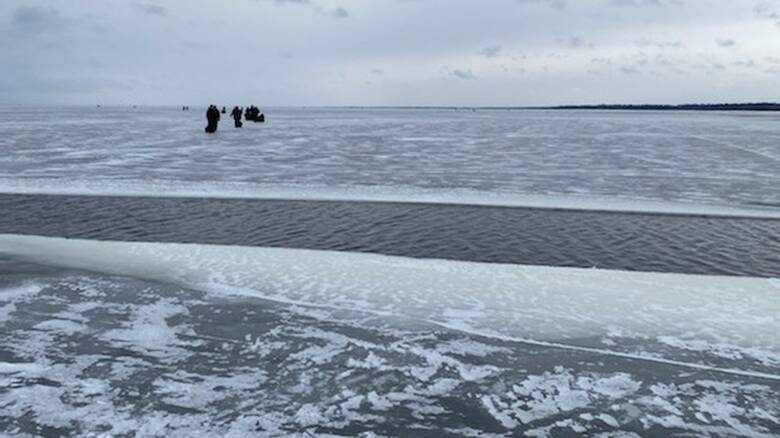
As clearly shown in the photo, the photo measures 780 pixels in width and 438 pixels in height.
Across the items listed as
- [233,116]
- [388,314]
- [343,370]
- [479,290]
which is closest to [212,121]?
[233,116]

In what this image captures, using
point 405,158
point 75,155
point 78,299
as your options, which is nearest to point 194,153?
point 75,155

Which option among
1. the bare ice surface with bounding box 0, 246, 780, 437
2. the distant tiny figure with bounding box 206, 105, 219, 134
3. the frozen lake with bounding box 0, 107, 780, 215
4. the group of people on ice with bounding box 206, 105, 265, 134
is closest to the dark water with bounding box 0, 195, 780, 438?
the bare ice surface with bounding box 0, 246, 780, 437

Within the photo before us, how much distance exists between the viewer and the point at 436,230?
35.4 feet

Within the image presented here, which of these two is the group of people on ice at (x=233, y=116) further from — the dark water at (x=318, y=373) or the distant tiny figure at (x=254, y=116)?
the dark water at (x=318, y=373)

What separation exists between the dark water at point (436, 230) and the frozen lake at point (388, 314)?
0.07 meters

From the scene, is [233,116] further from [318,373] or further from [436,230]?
[318,373]

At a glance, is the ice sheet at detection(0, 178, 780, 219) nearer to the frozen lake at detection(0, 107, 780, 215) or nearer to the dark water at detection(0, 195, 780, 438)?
the frozen lake at detection(0, 107, 780, 215)

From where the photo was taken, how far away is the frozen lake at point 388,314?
14.0 feet

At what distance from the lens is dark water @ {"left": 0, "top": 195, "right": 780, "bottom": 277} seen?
9023 millimetres

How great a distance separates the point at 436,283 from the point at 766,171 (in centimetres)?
1697

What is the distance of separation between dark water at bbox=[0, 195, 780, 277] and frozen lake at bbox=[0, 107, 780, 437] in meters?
0.07

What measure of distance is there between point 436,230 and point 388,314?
178 inches

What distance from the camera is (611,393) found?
15.1 ft

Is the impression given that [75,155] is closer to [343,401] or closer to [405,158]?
[405,158]
